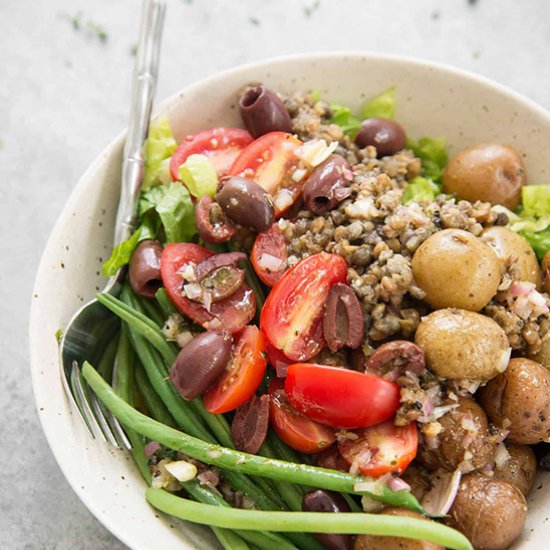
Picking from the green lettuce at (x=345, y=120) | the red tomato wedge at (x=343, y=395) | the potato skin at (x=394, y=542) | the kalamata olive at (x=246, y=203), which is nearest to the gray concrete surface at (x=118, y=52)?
the green lettuce at (x=345, y=120)

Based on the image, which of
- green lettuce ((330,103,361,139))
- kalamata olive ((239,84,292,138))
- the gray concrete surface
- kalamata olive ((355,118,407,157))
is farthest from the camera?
the gray concrete surface

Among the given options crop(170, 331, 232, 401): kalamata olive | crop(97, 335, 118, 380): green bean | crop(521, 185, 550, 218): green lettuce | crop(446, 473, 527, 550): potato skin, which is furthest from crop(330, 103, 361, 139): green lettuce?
crop(446, 473, 527, 550): potato skin

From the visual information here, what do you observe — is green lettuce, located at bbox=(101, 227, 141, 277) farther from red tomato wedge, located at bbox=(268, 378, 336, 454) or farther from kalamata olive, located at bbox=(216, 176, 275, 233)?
red tomato wedge, located at bbox=(268, 378, 336, 454)

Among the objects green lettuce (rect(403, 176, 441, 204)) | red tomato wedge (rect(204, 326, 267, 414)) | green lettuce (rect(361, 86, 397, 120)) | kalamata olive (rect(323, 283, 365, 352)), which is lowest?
red tomato wedge (rect(204, 326, 267, 414))

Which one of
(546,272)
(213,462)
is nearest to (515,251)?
(546,272)

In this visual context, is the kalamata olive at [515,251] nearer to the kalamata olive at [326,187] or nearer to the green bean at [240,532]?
the kalamata olive at [326,187]

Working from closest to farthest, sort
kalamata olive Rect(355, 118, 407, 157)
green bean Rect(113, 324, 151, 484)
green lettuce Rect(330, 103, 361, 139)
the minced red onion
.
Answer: the minced red onion → green bean Rect(113, 324, 151, 484) → kalamata olive Rect(355, 118, 407, 157) → green lettuce Rect(330, 103, 361, 139)

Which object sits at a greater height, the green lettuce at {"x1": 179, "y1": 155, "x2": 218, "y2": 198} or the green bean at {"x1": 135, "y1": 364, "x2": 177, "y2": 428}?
the green lettuce at {"x1": 179, "y1": 155, "x2": 218, "y2": 198}

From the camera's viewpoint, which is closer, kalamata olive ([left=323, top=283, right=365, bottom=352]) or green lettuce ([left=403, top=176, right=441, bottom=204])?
kalamata olive ([left=323, top=283, right=365, bottom=352])
